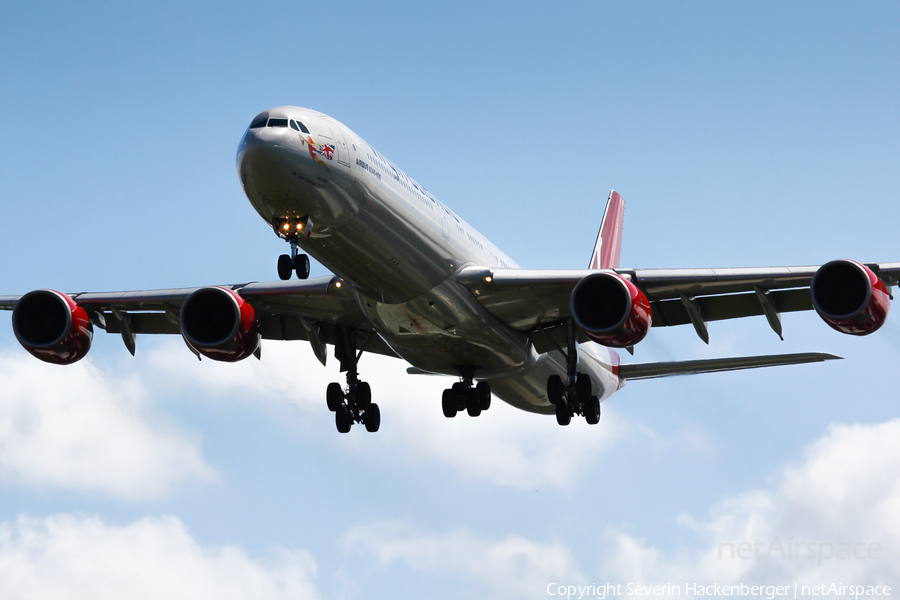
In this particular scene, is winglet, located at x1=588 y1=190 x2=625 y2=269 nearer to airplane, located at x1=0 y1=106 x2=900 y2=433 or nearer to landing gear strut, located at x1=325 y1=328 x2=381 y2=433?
airplane, located at x1=0 y1=106 x2=900 y2=433

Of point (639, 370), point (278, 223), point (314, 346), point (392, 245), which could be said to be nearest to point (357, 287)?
point (392, 245)

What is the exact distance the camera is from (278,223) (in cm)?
1892

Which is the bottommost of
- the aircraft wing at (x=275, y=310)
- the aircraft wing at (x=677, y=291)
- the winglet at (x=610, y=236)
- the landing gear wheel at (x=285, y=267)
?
the landing gear wheel at (x=285, y=267)

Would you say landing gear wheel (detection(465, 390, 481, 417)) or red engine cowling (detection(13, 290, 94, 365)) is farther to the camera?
landing gear wheel (detection(465, 390, 481, 417))

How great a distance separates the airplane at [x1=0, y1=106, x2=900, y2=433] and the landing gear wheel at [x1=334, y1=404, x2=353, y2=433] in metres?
0.06

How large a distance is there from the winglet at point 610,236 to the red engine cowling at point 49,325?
57.9 ft

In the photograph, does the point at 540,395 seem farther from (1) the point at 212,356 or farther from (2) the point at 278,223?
(2) the point at 278,223

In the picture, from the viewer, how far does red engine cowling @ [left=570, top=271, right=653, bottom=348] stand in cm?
2070

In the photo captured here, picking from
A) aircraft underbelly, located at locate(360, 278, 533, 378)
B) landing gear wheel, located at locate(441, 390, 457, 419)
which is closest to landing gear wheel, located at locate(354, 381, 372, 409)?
aircraft underbelly, located at locate(360, 278, 533, 378)

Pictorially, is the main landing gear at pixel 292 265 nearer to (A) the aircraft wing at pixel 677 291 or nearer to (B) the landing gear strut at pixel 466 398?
(A) the aircraft wing at pixel 677 291

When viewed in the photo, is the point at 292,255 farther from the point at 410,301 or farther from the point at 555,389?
the point at 555,389

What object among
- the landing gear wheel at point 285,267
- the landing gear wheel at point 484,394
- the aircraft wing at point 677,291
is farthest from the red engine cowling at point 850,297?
the landing gear wheel at point 285,267

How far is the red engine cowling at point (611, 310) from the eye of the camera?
2070 cm

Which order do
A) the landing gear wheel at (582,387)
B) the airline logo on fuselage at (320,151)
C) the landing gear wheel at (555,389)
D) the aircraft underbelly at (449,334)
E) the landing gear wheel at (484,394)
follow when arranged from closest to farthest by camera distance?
the airline logo on fuselage at (320,151) < the aircraft underbelly at (449,334) < the landing gear wheel at (484,394) < the landing gear wheel at (582,387) < the landing gear wheel at (555,389)
